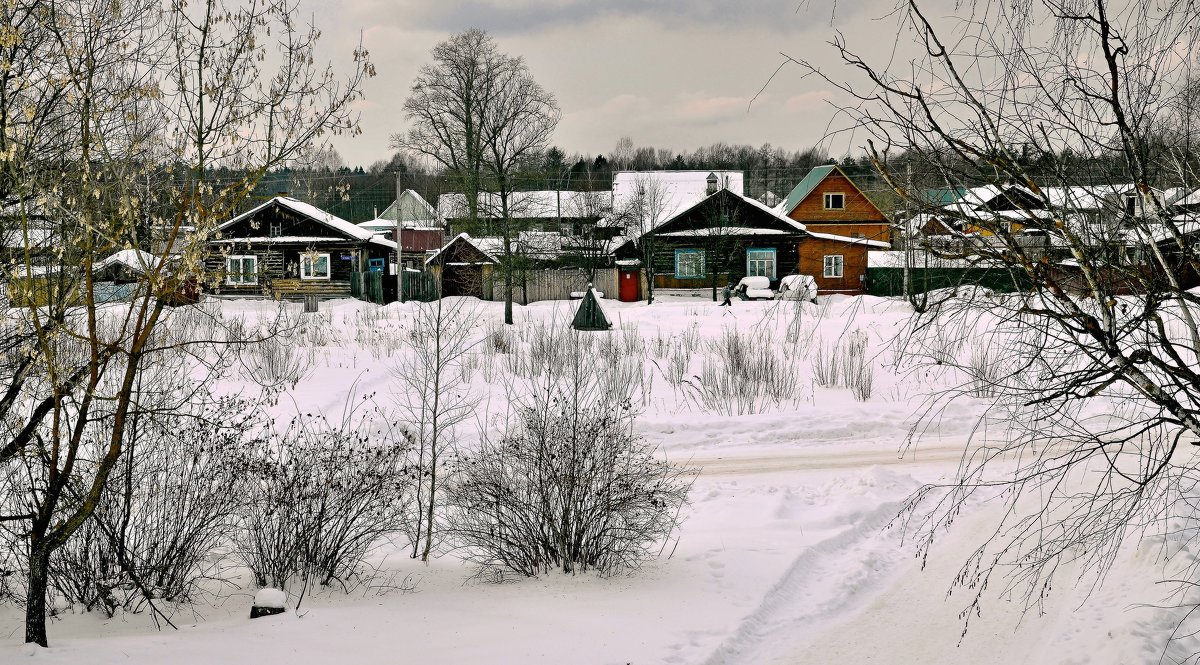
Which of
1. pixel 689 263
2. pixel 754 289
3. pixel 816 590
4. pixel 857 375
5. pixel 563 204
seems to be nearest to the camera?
pixel 816 590

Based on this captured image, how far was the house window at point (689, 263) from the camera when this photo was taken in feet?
135

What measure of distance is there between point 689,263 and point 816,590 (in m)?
34.5

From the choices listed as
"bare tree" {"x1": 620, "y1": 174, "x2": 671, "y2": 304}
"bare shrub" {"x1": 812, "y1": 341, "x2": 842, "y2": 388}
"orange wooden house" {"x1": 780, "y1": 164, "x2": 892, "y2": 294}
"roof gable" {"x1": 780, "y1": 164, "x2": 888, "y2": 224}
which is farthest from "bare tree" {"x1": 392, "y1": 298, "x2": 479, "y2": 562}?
Answer: "roof gable" {"x1": 780, "y1": 164, "x2": 888, "y2": 224}

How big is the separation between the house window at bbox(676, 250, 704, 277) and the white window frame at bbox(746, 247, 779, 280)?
6.99 ft

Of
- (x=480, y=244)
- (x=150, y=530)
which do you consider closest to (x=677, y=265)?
(x=480, y=244)

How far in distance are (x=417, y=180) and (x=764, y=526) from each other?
73.2m

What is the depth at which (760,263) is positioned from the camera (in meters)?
41.0

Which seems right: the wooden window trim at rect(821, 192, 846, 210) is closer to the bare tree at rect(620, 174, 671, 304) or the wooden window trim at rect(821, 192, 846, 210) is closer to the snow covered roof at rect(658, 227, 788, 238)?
the snow covered roof at rect(658, 227, 788, 238)

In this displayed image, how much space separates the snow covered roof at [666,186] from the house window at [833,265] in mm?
5775

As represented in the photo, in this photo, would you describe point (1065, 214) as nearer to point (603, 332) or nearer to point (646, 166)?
point (603, 332)

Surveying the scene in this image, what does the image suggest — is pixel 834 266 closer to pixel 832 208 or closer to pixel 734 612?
pixel 832 208

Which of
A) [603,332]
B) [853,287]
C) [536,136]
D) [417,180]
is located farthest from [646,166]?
[603,332]

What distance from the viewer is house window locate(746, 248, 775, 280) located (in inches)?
1607

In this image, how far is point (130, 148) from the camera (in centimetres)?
502
